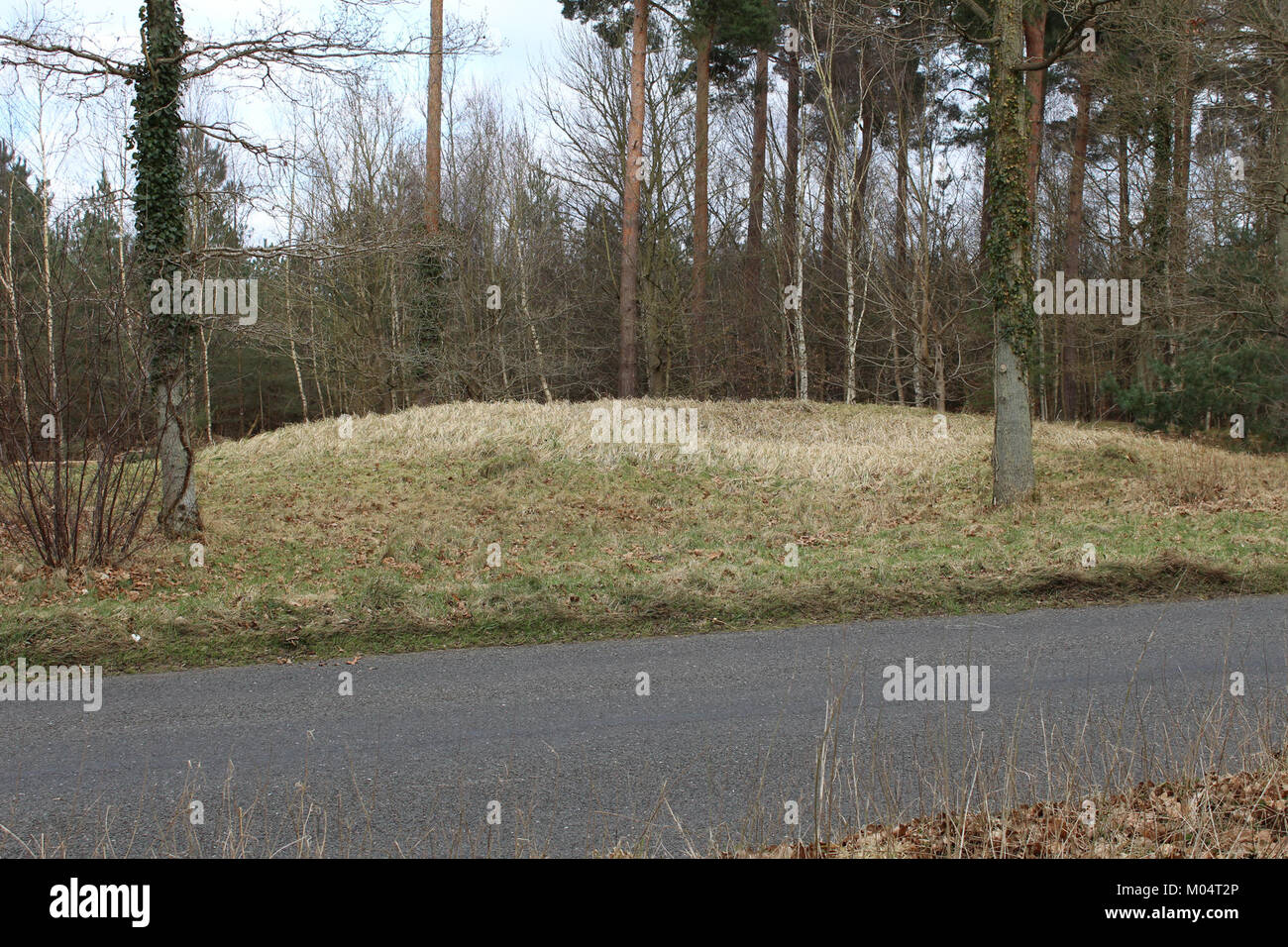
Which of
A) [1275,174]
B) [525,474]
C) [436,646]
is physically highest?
[1275,174]

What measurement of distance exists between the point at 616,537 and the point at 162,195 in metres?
7.10

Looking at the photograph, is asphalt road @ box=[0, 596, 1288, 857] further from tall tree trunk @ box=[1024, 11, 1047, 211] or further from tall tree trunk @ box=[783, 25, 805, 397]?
tall tree trunk @ box=[783, 25, 805, 397]

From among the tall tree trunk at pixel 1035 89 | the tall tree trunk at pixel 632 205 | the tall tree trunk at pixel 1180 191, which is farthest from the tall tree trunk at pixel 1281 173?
the tall tree trunk at pixel 632 205

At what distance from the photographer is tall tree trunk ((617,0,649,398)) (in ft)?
73.3

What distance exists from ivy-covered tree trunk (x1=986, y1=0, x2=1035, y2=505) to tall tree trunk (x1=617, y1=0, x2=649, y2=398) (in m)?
10.9

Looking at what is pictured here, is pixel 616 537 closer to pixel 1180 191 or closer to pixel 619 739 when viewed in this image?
pixel 619 739

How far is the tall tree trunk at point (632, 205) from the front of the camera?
2234 cm

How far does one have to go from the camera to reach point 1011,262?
13.3m

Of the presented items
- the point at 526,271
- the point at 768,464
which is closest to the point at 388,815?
the point at 768,464

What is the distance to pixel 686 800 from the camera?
4.56 meters

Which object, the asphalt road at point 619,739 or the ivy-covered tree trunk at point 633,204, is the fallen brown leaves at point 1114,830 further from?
the ivy-covered tree trunk at point 633,204

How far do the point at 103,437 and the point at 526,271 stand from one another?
20.2 meters

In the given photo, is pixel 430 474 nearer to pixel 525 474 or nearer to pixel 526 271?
pixel 525 474

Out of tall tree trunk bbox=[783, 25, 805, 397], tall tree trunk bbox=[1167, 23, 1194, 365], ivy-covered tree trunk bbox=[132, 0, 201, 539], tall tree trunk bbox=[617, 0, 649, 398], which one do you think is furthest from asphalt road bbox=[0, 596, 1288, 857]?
tall tree trunk bbox=[783, 25, 805, 397]
